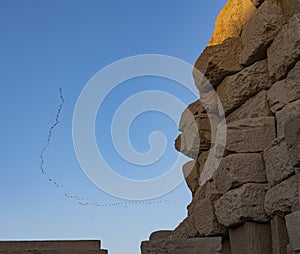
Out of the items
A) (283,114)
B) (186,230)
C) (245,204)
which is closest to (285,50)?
(283,114)

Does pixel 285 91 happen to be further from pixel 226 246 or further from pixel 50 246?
pixel 50 246

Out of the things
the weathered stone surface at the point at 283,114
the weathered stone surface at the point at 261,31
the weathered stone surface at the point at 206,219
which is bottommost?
the weathered stone surface at the point at 206,219

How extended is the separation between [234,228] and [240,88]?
1.20 m

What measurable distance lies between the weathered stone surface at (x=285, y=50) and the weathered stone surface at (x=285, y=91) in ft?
0.20

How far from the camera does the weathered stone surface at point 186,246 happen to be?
459cm

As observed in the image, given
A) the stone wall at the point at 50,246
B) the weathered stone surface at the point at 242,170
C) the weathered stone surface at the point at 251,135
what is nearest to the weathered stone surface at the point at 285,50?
the weathered stone surface at the point at 251,135

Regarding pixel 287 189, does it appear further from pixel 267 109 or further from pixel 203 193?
pixel 203 193

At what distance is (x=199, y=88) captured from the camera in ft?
17.4

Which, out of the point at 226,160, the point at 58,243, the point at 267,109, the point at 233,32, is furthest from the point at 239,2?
the point at 58,243

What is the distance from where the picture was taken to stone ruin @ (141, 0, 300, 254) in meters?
4.11

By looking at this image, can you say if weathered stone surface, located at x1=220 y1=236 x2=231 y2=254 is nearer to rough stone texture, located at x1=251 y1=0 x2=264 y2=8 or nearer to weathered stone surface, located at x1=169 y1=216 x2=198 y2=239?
weathered stone surface, located at x1=169 y1=216 x2=198 y2=239

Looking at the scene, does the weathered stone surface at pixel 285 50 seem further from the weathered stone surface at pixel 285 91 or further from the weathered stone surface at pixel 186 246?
the weathered stone surface at pixel 186 246

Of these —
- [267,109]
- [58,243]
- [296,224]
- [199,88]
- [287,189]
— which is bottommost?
[296,224]

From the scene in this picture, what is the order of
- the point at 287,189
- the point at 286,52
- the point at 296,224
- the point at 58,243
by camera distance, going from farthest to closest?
the point at 58,243 → the point at 286,52 → the point at 287,189 → the point at 296,224
